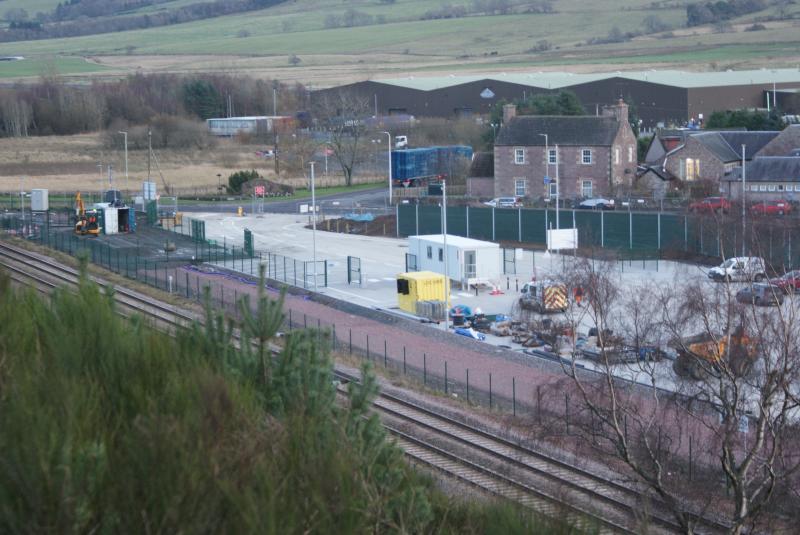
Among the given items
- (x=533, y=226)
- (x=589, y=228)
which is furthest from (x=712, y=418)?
(x=533, y=226)

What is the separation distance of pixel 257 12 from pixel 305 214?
14348cm

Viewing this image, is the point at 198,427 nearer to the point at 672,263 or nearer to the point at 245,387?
the point at 245,387

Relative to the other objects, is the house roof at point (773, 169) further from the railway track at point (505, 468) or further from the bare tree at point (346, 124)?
the railway track at point (505, 468)

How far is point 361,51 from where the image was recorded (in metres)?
143

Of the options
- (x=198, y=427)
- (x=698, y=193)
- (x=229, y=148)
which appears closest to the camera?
(x=198, y=427)

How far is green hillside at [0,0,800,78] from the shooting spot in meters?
120

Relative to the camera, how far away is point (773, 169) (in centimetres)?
4050

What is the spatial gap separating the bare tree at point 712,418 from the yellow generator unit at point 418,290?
29.7 ft

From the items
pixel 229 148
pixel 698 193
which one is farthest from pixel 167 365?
pixel 229 148

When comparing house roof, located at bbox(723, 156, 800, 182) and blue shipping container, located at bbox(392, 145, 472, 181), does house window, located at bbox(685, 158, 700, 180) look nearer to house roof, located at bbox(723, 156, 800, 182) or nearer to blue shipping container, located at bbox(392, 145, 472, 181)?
house roof, located at bbox(723, 156, 800, 182)

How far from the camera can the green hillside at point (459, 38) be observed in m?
120

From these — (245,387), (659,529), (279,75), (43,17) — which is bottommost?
(659,529)

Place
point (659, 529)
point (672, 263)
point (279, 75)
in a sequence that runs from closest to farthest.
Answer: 1. point (659, 529)
2. point (672, 263)
3. point (279, 75)

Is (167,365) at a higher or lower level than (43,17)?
→ lower
